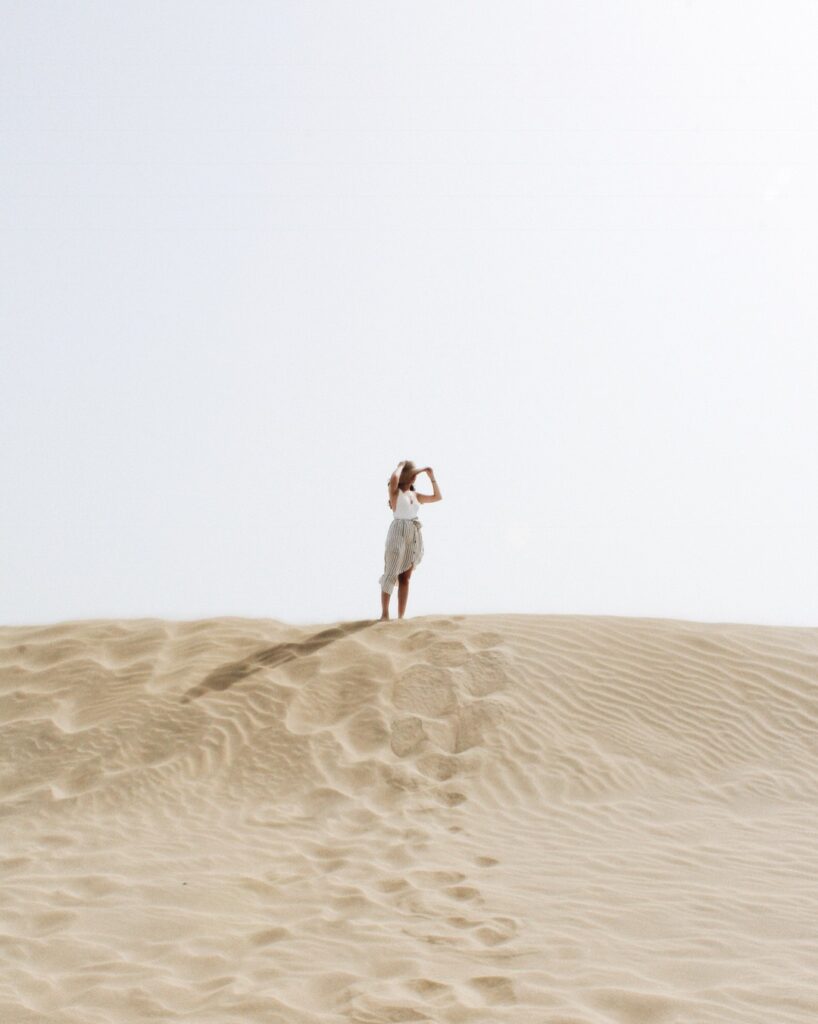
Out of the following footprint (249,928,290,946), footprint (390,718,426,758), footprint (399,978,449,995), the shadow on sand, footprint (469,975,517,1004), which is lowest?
footprint (249,928,290,946)

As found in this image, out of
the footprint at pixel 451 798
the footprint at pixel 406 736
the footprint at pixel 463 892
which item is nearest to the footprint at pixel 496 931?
the footprint at pixel 463 892

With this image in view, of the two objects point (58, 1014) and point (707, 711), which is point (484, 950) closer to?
point (58, 1014)

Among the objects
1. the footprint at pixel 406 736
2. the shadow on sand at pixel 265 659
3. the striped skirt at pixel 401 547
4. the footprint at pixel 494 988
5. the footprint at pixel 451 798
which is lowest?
the footprint at pixel 494 988

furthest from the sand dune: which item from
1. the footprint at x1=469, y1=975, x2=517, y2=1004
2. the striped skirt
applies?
the striped skirt

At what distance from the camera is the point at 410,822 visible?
749 centimetres

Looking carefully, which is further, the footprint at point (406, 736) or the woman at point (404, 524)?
the woman at point (404, 524)

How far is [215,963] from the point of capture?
16.5 ft

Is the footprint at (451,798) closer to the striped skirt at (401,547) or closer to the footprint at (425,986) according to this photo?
the footprint at (425,986)

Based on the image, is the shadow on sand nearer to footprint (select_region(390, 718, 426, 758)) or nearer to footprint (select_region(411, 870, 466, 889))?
footprint (select_region(390, 718, 426, 758))

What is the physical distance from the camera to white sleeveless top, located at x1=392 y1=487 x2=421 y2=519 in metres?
10.8

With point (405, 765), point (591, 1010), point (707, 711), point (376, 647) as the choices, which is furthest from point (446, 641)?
point (591, 1010)

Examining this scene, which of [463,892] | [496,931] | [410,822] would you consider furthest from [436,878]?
[410,822]

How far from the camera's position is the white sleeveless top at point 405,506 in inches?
425

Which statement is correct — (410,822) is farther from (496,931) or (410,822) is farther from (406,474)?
(406,474)
